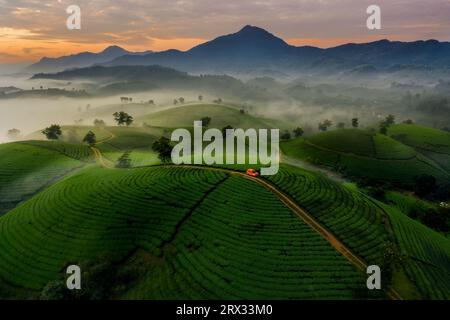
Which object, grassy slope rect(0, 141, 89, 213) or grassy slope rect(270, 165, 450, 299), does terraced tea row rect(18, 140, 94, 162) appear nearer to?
grassy slope rect(0, 141, 89, 213)

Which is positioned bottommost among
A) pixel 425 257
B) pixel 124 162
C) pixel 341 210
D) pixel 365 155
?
pixel 425 257

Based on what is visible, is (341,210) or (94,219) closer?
(94,219)

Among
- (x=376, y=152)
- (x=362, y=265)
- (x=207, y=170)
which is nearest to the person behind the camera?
(x=362, y=265)

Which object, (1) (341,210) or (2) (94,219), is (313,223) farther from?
(2) (94,219)

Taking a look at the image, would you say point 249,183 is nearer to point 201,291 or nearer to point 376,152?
point 201,291

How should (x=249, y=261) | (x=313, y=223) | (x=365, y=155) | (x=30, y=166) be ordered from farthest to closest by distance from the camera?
(x=365, y=155), (x=30, y=166), (x=313, y=223), (x=249, y=261)

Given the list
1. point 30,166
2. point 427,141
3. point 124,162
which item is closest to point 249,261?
point 124,162
